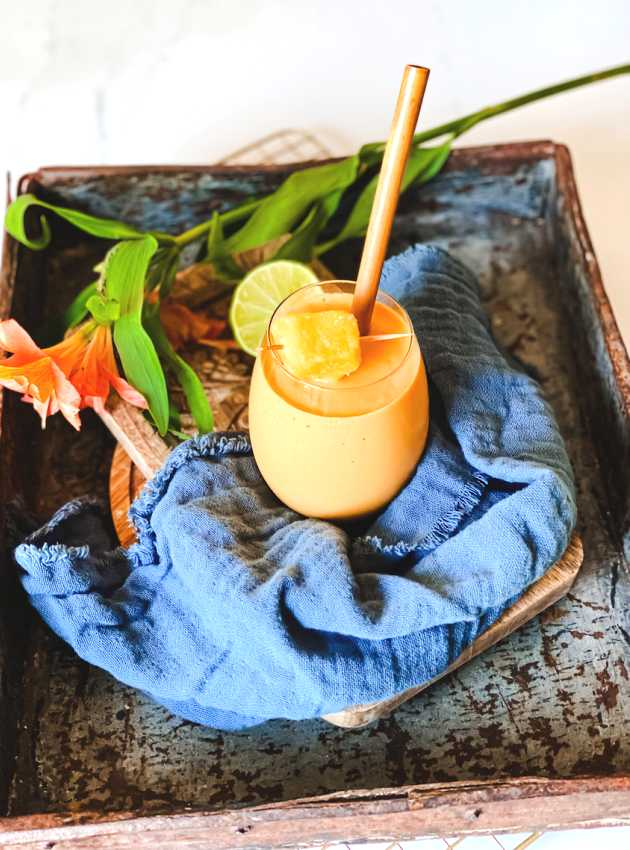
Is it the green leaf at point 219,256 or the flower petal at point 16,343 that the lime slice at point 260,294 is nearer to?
the green leaf at point 219,256

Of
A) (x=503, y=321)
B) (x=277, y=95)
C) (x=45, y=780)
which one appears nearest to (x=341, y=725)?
(x=45, y=780)

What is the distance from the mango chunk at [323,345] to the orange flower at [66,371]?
0.20 m

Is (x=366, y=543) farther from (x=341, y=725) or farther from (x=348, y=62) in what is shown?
(x=348, y=62)


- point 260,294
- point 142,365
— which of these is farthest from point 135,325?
point 260,294

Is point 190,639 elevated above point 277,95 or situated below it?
below

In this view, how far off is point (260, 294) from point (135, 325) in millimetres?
140

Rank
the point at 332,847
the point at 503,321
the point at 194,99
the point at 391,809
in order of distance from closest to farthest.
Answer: the point at 391,809, the point at 332,847, the point at 503,321, the point at 194,99

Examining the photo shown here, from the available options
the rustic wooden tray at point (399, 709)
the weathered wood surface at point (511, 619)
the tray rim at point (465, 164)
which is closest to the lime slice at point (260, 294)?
the rustic wooden tray at point (399, 709)

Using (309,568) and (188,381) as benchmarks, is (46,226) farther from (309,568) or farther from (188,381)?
(309,568)

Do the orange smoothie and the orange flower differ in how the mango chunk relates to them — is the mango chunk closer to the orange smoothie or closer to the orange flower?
the orange smoothie

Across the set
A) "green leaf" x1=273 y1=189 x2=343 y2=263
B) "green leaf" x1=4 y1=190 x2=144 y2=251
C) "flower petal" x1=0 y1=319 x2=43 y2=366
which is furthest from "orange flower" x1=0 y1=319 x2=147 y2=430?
"green leaf" x1=273 y1=189 x2=343 y2=263

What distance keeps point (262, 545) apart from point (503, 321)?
405 millimetres

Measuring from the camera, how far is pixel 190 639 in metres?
0.74

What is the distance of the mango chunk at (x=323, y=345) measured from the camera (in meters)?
0.67
